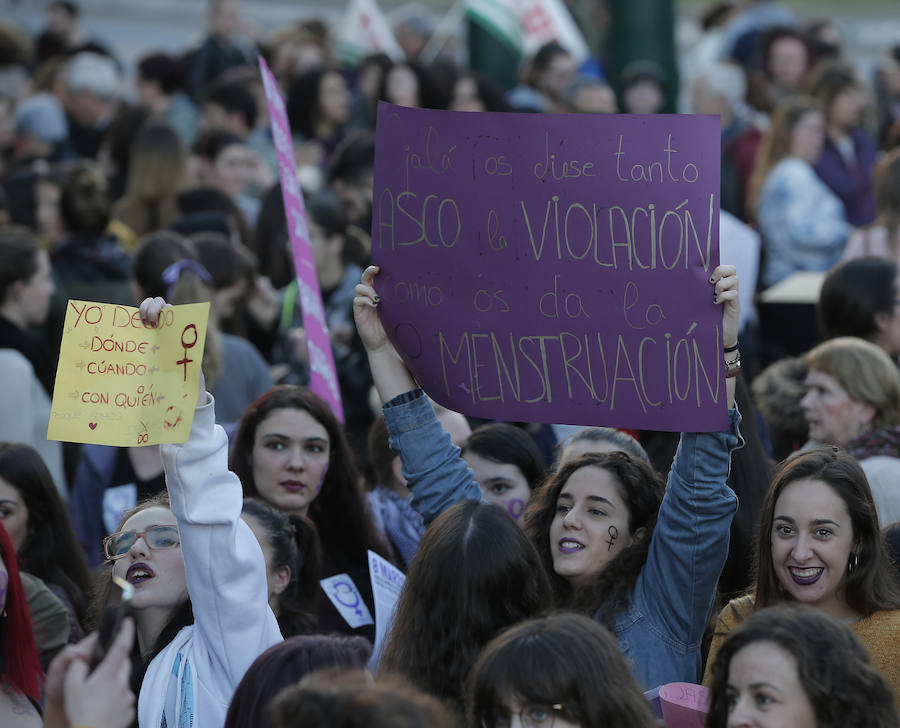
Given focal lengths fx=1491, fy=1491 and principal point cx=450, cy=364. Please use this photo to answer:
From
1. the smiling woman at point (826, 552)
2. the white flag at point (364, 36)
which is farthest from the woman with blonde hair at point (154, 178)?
the smiling woman at point (826, 552)

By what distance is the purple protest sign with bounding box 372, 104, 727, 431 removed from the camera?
395cm

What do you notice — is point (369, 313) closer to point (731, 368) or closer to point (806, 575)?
point (731, 368)

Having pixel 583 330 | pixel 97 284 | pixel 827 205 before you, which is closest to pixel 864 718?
pixel 583 330

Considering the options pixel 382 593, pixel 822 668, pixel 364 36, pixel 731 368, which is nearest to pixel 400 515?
pixel 382 593

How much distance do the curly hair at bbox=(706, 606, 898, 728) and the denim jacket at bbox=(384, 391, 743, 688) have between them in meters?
0.66

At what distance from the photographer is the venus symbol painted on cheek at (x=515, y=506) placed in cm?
509

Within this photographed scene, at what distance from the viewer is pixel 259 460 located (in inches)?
198

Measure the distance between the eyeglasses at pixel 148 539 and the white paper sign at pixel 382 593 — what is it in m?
0.64

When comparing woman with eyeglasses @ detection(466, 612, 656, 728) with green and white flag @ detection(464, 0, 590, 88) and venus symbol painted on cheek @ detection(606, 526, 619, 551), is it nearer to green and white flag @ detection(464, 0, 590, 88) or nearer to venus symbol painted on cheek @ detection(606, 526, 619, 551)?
venus symbol painted on cheek @ detection(606, 526, 619, 551)

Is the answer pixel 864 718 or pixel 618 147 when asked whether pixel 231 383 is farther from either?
pixel 864 718

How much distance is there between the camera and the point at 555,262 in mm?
4145

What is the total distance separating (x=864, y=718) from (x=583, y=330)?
141 cm

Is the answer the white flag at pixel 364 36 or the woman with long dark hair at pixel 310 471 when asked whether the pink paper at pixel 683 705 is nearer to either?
the woman with long dark hair at pixel 310 471

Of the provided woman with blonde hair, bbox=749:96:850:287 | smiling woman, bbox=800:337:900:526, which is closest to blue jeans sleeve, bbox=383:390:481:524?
smiling woman, bbox=800:337:900:526
